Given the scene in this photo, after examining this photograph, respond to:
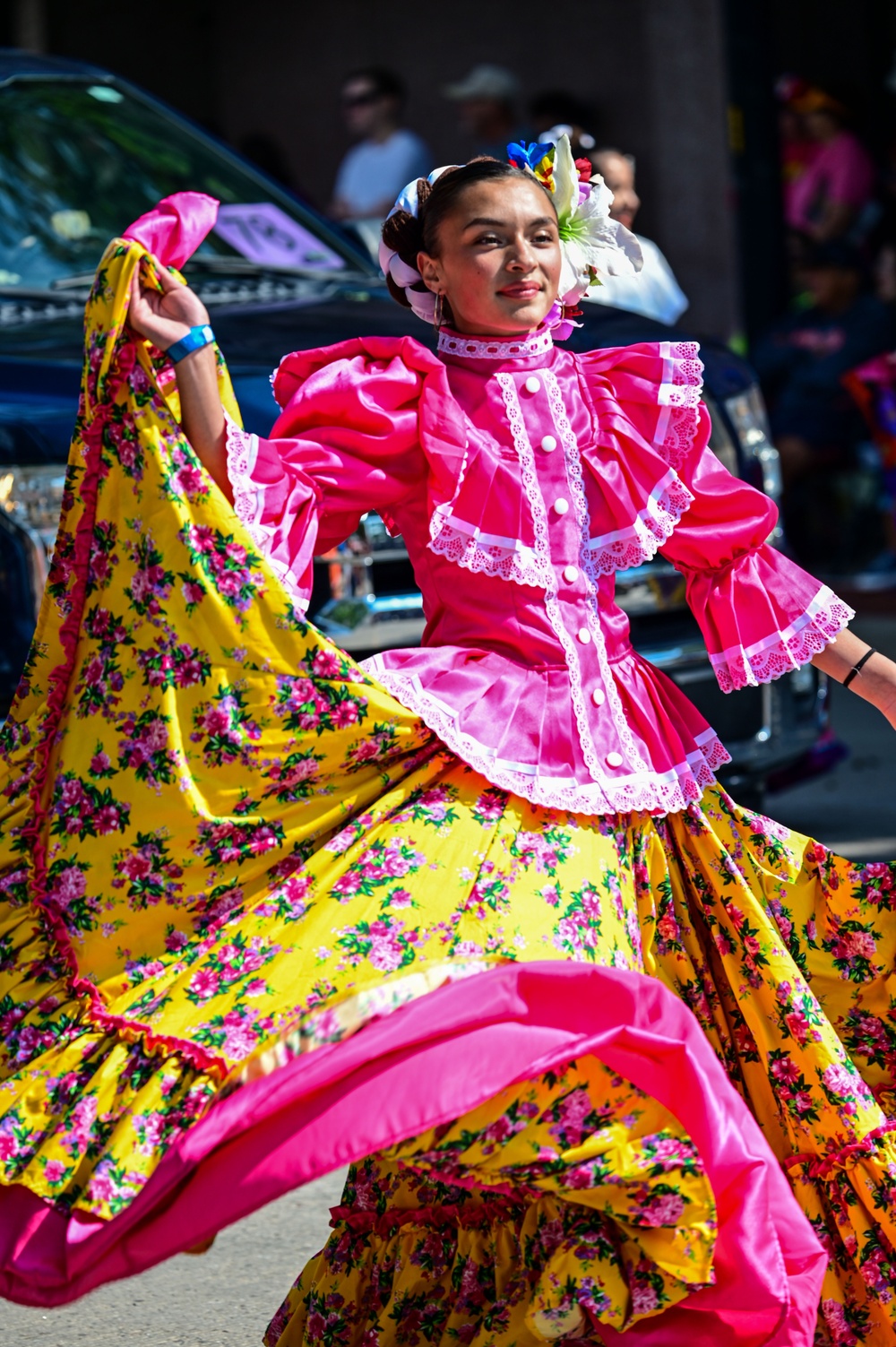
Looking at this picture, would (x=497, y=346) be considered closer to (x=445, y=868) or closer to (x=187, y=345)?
(x=187, y=345)

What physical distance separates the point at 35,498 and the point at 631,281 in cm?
279

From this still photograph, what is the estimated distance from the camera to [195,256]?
18.3 feet

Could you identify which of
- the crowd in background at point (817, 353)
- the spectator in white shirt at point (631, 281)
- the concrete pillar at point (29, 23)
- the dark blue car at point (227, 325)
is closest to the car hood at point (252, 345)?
the dark blue car at point (227, 325)

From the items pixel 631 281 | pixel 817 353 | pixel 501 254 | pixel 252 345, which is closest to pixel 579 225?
pixel 501 254

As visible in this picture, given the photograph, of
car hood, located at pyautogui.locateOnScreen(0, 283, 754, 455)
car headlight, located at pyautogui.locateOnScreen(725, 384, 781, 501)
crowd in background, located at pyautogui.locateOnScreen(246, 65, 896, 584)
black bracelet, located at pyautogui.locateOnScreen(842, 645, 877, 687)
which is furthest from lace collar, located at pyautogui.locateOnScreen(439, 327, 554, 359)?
crowd in background, located at pyautogui.locateOnScreen(246, 65, 896, 584)

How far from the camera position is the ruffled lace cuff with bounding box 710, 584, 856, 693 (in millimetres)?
2938

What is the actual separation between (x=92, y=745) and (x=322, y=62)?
36.8 feet

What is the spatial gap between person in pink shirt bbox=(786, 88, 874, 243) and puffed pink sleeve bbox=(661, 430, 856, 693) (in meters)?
7.70

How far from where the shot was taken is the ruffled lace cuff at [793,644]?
2.94 metres

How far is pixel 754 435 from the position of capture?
534 cm

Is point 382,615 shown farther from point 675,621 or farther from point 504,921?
point 504,921

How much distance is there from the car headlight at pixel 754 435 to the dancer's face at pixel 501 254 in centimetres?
248

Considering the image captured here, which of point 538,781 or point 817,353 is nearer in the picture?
point 538,781

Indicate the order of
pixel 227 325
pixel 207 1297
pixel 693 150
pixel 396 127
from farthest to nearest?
pixel 693 150
pixel 396 127
pixel 227 325
pixel 207 1297
